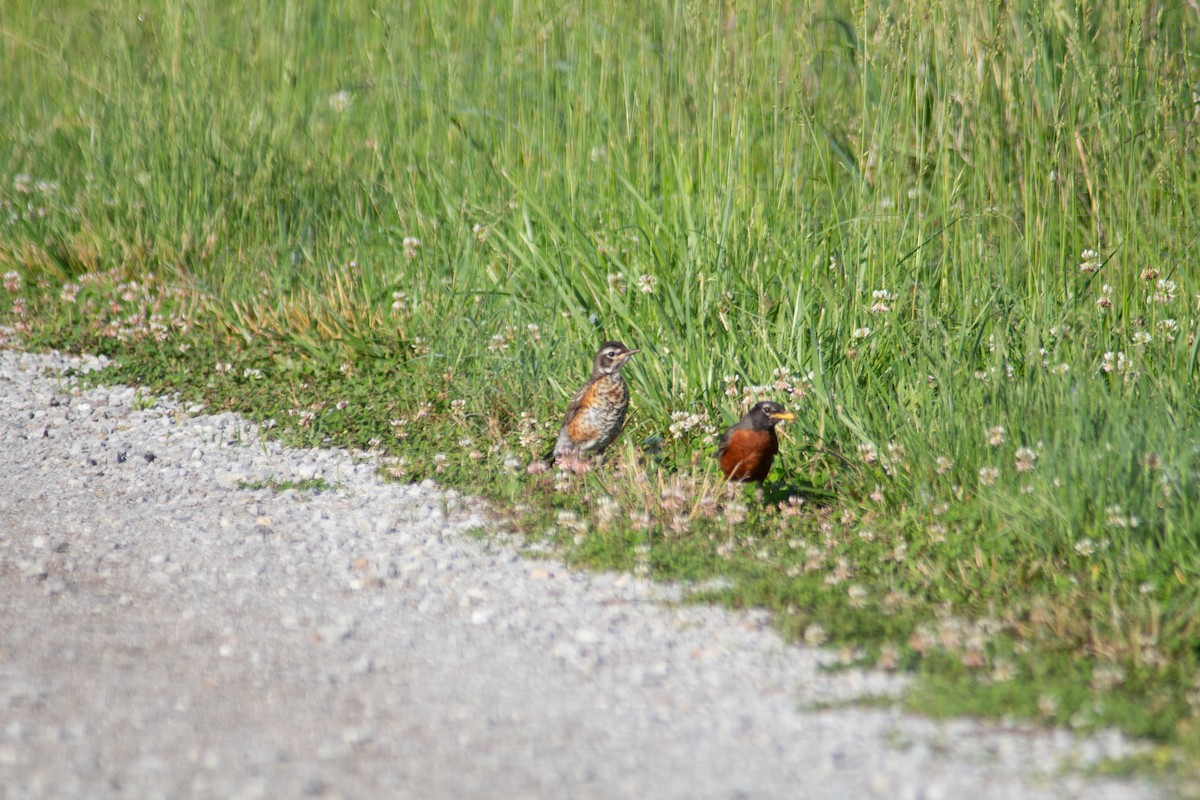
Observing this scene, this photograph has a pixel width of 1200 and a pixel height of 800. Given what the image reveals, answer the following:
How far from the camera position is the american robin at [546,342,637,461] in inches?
Answer: 262

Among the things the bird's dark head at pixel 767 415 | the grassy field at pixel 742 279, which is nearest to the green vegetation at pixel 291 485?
the grassy field at pixel 742 279

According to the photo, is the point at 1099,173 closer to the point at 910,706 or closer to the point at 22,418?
the point at 910,706

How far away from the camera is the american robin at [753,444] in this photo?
5980 millimetres

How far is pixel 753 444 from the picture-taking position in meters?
5.96

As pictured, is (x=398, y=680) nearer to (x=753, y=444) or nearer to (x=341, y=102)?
(x=753, y=444)

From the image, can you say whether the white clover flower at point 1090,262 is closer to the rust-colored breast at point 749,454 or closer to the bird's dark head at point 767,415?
the bird's dark head at point 767,415

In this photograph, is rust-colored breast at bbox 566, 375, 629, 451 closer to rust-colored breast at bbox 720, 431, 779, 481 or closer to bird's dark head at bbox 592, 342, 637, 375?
bird's dark head at bbox 592, 342, 637, 375

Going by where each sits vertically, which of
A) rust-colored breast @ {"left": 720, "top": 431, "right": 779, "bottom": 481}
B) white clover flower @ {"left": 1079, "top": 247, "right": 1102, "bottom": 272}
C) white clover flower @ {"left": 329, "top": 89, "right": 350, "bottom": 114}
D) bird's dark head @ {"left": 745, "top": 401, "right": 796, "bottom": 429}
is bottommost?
rust-colored breast @ {"left": 720, "top": 431, "right": 779, "bottom": 481}

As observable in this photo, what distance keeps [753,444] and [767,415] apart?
0.63 ft

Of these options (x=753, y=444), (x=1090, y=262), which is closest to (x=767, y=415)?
(x=753, y=444)

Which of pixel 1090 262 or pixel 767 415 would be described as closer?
pixel 767 415

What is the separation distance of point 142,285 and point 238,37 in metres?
2.32

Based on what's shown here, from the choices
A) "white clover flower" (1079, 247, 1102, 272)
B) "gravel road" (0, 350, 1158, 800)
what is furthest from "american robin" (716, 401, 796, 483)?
"white clover flower" (1079, 247, 1102, 272)

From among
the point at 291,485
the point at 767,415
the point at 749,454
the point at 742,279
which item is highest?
the point at 742,279
